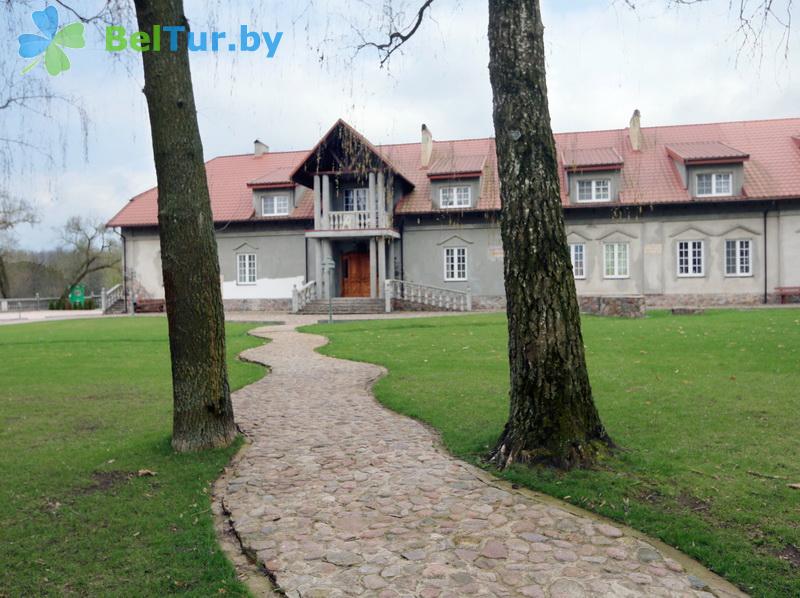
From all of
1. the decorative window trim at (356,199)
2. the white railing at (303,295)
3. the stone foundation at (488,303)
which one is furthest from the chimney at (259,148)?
the stone foundation at (488,303)

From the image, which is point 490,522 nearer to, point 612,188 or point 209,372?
point 209,372

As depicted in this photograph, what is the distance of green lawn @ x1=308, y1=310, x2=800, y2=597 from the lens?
406cm

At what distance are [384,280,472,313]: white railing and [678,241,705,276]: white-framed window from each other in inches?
380

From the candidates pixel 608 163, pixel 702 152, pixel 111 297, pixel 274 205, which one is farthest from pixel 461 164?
pixel 111 297

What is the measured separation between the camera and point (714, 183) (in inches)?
1106

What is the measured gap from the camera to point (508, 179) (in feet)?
18.0

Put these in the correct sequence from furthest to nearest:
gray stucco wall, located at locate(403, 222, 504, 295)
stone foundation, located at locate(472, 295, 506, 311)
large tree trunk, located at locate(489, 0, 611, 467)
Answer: gray stucco wall, located at locate(403, 222, 504, 295), stone foundation, located at locate(472, 295, 506, 311), large tree trunk, located at locate(489, 0, 611, 467)

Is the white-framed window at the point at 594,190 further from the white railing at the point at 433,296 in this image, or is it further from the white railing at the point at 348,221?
the white railing at the point at 348,221

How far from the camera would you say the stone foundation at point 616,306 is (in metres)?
21.4

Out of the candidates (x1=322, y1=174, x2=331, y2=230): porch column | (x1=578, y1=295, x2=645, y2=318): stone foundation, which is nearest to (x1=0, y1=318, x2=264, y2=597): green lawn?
(x1=578, y1=295, x2=645, y2=318): stone foundation

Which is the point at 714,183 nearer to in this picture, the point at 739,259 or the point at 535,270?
the point at 739,259

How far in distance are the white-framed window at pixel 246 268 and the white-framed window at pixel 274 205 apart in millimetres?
2332

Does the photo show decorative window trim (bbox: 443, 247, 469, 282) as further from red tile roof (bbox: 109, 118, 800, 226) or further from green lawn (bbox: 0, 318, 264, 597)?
green lawn (bbox: 0, 318, 264, 597)

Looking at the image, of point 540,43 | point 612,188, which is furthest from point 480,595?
point 612,188
